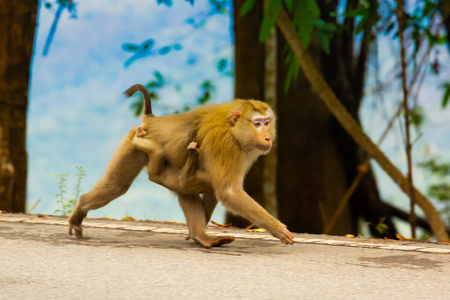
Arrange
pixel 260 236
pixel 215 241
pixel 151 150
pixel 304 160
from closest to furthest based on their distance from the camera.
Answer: pixel 215 241 → pixel 151 150 → pixel 260 236 → pixel 304 160

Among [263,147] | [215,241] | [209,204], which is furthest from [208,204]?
[263,147]

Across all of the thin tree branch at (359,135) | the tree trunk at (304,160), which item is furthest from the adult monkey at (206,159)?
the tree trunk at (304,160)

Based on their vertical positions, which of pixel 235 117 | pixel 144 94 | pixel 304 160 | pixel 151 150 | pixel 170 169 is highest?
pixel 144 94

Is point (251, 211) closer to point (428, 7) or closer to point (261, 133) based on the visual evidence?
point (261, 133)

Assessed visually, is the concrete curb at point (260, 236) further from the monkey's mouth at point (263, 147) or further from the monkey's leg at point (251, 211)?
the monkey's mouth at point (263, 147)

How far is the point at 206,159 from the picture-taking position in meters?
5.79

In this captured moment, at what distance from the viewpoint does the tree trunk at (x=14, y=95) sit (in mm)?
10117

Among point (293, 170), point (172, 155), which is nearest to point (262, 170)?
point (293, 170)

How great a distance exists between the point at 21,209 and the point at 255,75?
4650 millimetres

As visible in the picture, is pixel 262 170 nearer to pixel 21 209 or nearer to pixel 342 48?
pixel 342 48

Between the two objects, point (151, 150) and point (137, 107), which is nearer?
point (151, 150)

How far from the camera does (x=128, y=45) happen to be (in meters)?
10.9

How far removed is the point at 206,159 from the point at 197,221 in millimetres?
689

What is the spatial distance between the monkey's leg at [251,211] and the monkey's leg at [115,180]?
105cm
